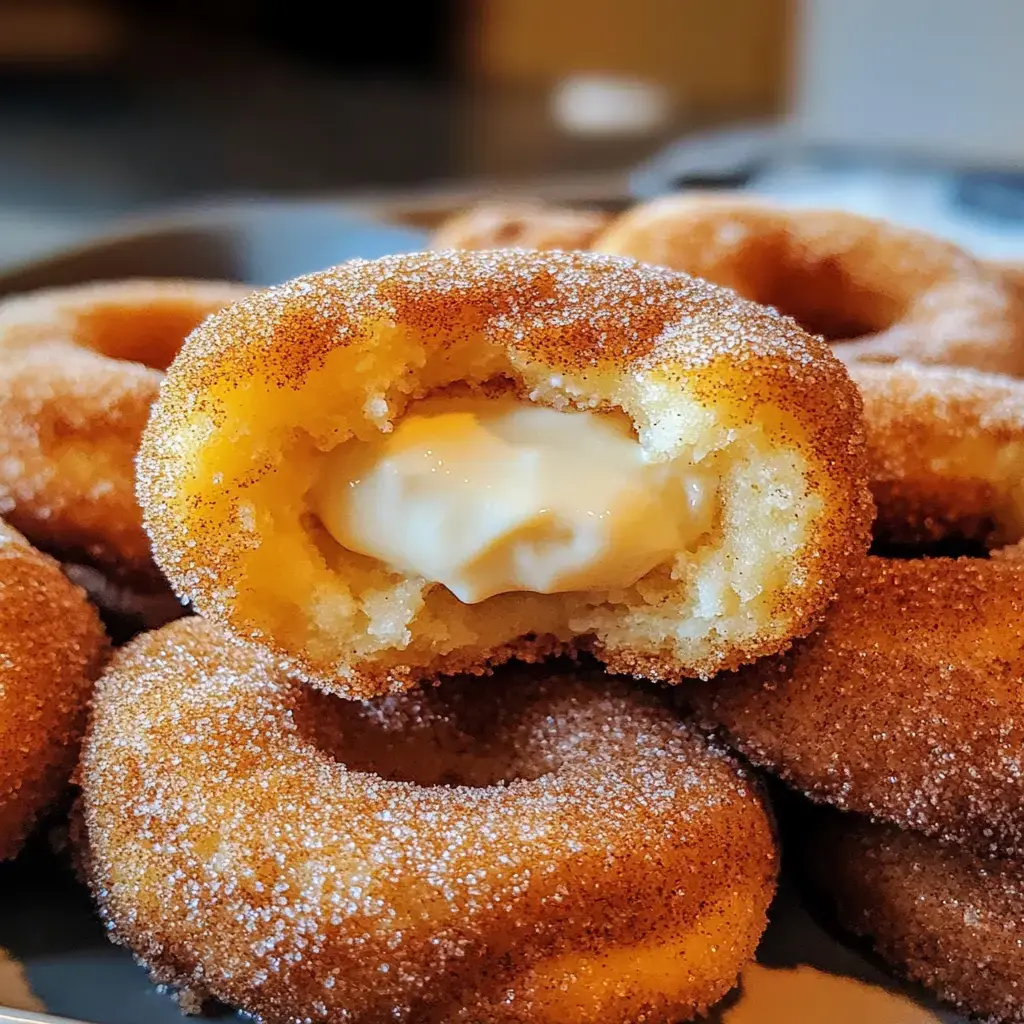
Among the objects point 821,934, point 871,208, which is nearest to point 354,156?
point 871,208

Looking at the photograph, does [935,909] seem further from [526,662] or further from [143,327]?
[143,327]

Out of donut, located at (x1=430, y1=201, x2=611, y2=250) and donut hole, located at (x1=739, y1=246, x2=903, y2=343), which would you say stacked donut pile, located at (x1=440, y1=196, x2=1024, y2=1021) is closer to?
donut hole, located at (x1=739, y1=246, x2=903, y2=343)

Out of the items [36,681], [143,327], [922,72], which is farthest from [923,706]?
[922,72]

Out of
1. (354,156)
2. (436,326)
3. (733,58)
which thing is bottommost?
(354,156)

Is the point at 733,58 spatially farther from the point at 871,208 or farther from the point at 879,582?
the point at 879,582

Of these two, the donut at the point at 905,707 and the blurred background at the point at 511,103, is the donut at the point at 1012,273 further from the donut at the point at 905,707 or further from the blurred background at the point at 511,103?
the donut at the point at 905,707

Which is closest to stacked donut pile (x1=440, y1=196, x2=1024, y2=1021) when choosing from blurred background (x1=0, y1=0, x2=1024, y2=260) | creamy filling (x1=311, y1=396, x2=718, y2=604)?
creamy filling (x1=311, y1=396, x2=718, y2=604)

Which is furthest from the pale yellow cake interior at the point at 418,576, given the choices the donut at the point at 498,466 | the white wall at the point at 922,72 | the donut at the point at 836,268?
the white wall at the point at 922,72
